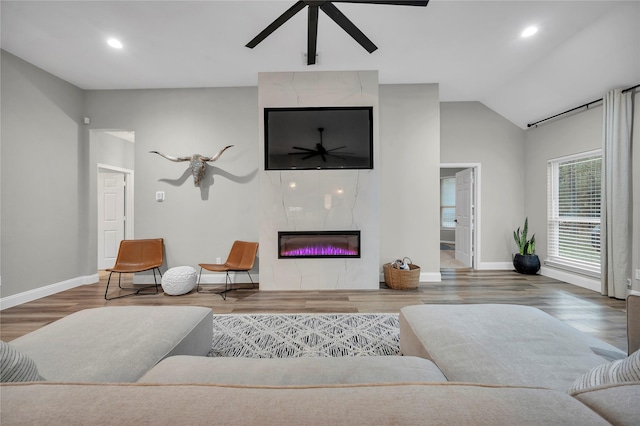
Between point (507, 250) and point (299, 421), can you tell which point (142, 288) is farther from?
point (507, 250)

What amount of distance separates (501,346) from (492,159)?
4.57 meters

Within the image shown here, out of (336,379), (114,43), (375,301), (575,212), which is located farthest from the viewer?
(575,212)

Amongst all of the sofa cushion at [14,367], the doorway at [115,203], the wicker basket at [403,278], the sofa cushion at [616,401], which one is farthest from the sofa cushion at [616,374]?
the doorway at [115,203]

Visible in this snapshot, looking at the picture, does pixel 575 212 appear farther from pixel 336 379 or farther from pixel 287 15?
pixel 336 379

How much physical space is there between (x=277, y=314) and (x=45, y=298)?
3034 mm

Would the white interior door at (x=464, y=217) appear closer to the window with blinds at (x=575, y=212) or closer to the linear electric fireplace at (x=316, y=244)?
the window with blinds at (x=575, y=212)

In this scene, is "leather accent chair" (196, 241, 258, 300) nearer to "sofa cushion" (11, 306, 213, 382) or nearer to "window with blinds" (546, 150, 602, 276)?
"sofa cushion" (11, 306, 213, 382)

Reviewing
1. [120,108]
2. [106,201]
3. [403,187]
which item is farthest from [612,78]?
[106,201]

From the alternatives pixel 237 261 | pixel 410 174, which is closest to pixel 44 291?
pixel 237 261

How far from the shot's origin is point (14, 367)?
71 cm

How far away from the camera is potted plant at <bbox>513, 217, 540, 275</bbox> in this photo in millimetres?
4352

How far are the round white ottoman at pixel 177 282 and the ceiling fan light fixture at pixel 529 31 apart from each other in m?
4.77

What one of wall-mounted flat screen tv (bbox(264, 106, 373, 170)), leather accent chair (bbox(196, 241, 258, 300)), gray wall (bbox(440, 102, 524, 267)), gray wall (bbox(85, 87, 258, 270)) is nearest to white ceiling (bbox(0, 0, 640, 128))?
gray wall (bbox(85, 87, 258, 270))

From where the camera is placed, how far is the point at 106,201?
516 cm
